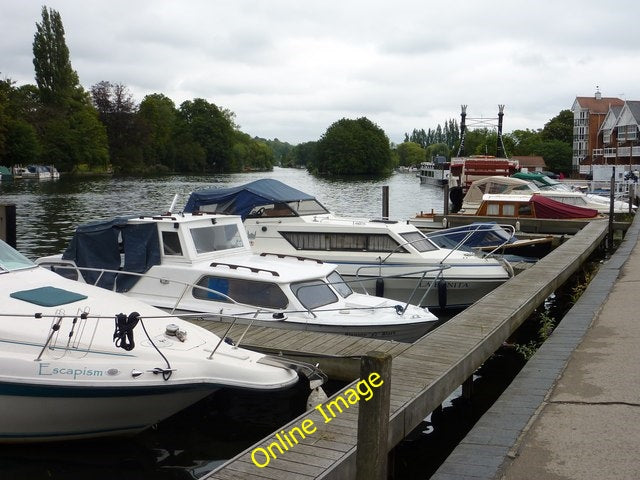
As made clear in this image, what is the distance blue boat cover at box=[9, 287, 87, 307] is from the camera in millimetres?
9633

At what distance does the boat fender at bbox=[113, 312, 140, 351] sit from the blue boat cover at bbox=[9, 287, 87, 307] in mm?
1349

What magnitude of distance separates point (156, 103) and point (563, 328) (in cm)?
13797

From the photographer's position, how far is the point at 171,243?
14320 millimetres

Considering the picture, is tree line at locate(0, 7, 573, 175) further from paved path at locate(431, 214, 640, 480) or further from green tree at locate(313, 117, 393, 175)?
paved path at locate(431, 214, 640, 480)

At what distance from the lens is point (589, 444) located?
667 cm

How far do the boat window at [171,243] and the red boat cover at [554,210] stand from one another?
21011mm

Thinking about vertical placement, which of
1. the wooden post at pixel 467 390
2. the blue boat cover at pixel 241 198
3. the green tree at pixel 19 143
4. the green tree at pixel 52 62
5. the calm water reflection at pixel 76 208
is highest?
the green tree at pixel 52 62

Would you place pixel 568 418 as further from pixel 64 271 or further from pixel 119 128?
pixel 119 128

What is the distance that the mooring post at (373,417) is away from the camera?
18.3 ft

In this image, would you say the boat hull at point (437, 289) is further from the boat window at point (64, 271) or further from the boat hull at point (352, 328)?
the boat window at point (64, 271)

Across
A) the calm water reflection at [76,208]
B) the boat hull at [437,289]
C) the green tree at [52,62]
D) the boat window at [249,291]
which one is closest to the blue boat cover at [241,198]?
the boat hull at [437,289]

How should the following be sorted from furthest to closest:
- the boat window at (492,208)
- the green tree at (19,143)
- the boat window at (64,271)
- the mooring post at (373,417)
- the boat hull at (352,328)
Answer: the green tree at (19,143)
the boat window at (492,208)
the boat window at (64,271)
the boat hull at (352,328)
the mooring post at (373,417)

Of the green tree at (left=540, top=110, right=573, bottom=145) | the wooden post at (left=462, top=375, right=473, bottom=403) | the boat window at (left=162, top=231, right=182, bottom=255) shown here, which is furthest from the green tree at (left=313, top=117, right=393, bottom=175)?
the wooden post at (left=462, top=375, right=473, bottom=403)

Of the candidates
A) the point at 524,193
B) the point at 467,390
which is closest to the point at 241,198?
the point at 467,390
